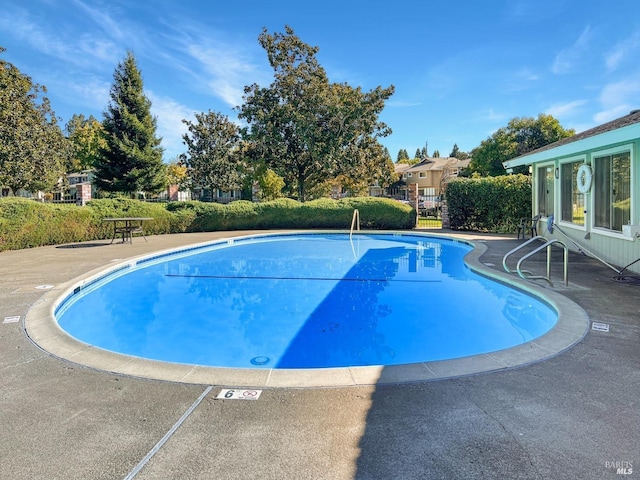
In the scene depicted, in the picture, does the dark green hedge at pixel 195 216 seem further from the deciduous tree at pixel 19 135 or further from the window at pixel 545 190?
the deciduous tree at pixel 19 135

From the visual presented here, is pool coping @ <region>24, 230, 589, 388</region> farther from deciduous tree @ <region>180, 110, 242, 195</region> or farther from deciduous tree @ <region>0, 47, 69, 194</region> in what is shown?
deciduous tree @ <region>180, 110, 242, 195</region>

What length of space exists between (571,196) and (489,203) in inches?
240

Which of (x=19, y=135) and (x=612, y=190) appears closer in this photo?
(x=612, y=190)

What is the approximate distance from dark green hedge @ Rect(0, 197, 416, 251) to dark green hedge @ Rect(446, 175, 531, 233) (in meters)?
2.26

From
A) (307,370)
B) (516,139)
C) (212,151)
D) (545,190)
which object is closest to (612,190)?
(545,190)

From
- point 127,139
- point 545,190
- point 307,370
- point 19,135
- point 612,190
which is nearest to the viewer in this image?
point 307,370

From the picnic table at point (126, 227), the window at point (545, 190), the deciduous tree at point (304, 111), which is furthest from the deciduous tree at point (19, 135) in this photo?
the window at point (545, 190)

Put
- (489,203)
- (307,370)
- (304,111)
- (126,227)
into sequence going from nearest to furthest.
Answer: (307,370) < (126,227) < (489,203) < (304,111)

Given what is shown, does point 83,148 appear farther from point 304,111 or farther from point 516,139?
point 516,139

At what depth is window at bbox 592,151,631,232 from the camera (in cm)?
799

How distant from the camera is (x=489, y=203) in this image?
1692 centimetres

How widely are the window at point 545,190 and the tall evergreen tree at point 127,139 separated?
70.6 feet

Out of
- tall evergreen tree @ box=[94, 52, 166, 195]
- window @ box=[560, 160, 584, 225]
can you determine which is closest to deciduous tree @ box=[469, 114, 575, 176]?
window @ box=[560, 160, 584, 225]

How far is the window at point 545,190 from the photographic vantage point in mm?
12430
